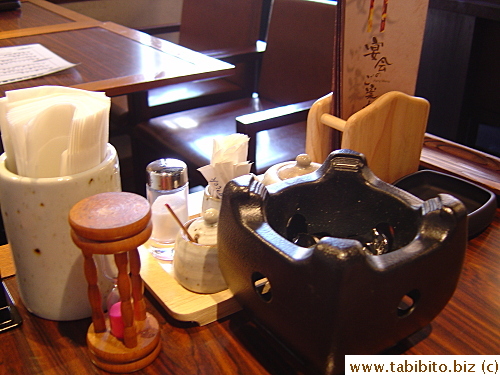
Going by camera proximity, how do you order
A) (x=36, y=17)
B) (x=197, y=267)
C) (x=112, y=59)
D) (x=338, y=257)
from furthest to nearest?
(x=36, y=17) → (x=112, y=59) → (x=197, y=267) → (x=338, y=257)

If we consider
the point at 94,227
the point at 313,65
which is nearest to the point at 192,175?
the point at 313,65

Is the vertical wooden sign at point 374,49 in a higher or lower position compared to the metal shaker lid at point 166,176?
higher

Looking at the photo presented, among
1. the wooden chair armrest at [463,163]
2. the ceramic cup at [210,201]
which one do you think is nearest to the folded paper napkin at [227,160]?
the ceramic cup at [210,201]

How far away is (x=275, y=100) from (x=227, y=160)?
1606mm

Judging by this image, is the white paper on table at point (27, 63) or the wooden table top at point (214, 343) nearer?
the wooden table top at point (214, 343)

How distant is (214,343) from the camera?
2.31 feet

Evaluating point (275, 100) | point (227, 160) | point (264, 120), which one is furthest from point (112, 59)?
point (227, 160)

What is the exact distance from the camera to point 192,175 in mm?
2023

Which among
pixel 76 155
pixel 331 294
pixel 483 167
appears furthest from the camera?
pixel 483 167

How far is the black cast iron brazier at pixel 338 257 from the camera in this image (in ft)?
1.74

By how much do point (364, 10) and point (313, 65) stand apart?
1237 millimetres

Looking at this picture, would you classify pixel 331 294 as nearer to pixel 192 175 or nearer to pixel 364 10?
pixel 364 10

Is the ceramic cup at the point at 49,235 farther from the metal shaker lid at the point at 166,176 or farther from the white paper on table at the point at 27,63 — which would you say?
the white paper on table at the point at 27,63

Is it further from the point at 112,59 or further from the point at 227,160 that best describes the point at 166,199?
the point at 112,59
